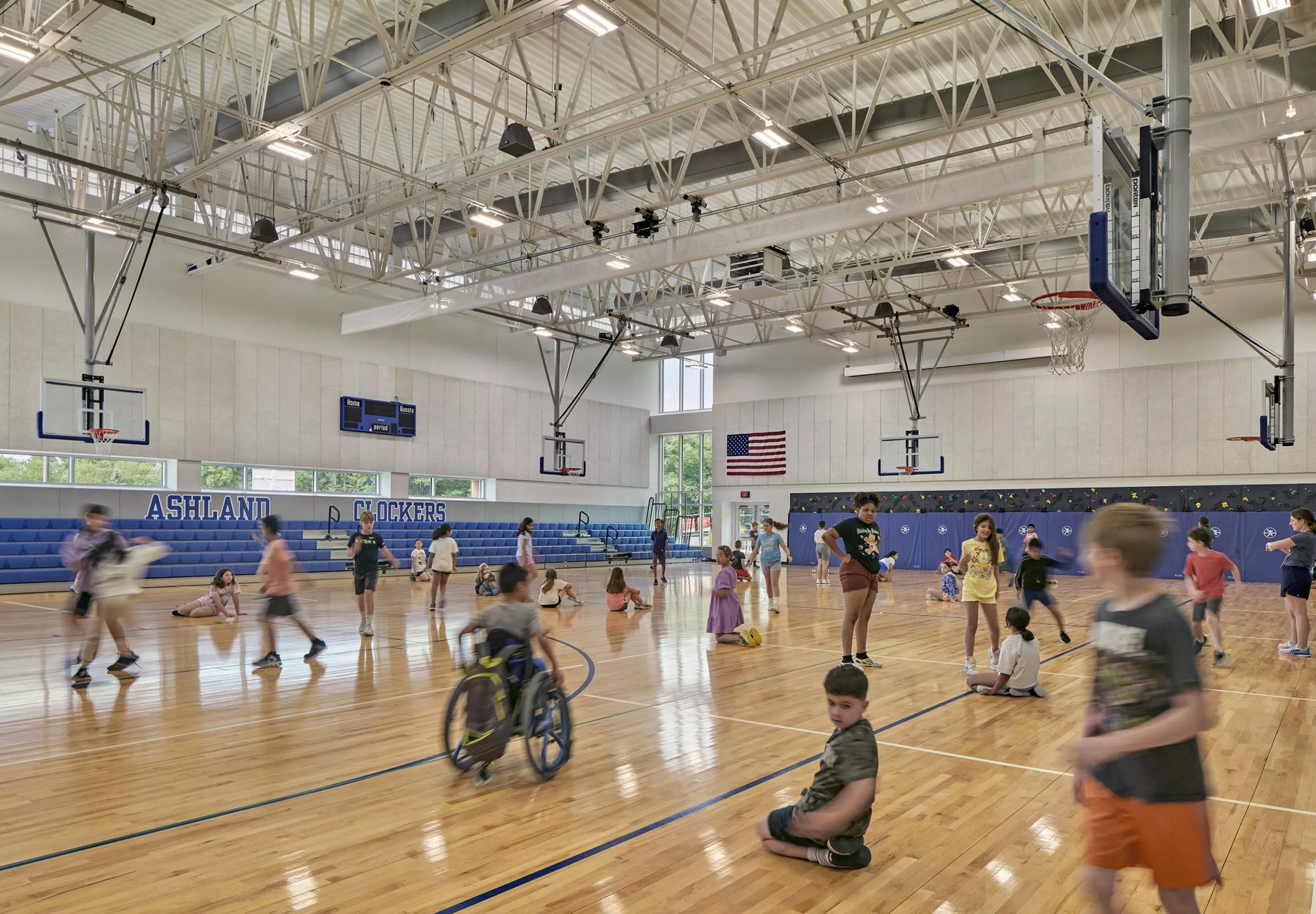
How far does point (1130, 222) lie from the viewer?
249 inches

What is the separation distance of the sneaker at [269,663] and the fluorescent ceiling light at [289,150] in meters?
7.28

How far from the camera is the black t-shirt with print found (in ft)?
26.0

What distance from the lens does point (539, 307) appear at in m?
22.1

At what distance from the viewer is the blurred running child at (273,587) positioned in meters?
8.54

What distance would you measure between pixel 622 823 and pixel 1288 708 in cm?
597

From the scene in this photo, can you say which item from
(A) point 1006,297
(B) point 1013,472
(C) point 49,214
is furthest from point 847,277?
(C) point 49,214

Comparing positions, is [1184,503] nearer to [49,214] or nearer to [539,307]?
[539,307]

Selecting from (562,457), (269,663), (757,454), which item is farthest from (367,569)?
Result: (757,454)

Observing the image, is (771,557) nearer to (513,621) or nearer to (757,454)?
(513,621)

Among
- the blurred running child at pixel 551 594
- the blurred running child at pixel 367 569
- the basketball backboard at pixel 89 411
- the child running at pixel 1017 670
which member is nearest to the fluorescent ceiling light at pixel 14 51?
the blurred running child at pixel 367 569

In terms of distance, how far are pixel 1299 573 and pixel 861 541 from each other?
16.7ft

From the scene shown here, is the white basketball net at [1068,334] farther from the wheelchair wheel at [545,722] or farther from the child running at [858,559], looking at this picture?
the wheelchair wheel at [545,722]

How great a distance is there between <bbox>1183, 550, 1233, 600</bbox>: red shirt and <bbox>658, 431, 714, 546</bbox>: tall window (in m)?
24.9

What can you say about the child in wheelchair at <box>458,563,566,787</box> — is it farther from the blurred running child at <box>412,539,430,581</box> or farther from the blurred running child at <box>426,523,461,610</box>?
the blurred running child at <box>412,539,430,581</box>
